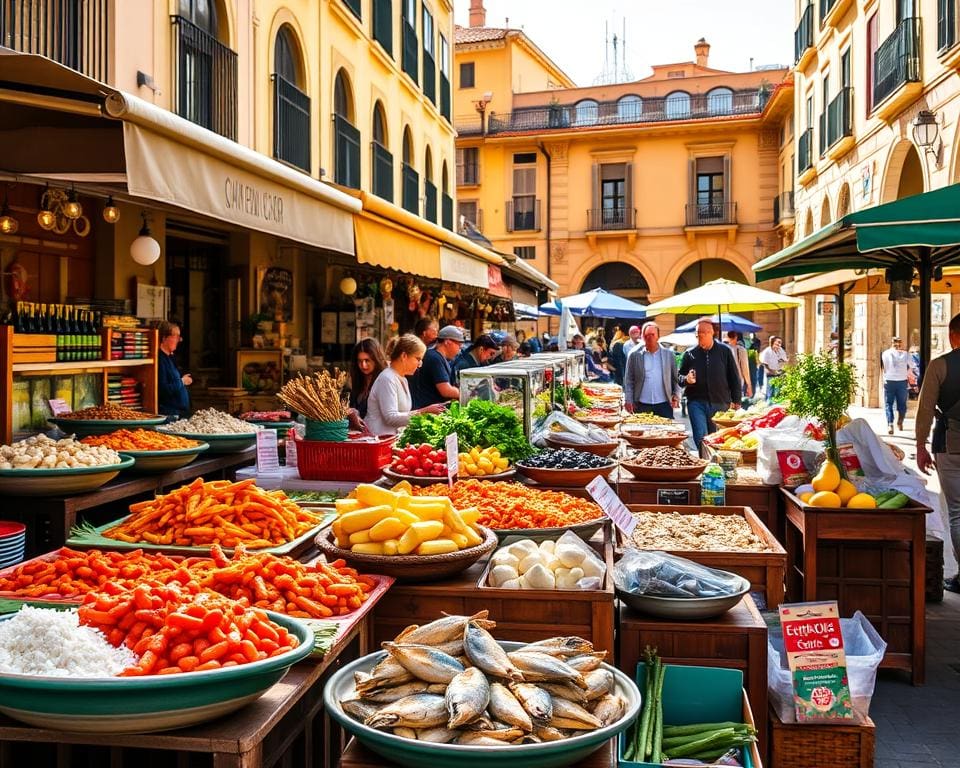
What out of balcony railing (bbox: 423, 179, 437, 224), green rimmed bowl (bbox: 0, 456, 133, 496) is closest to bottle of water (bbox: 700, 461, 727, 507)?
green rimmed bowl (bbox: 0, 456, 133, 496)

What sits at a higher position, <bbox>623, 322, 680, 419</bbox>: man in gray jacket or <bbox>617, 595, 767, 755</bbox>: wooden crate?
<bbox>623, 322, 680, 419</bbox>: man in gray jacket

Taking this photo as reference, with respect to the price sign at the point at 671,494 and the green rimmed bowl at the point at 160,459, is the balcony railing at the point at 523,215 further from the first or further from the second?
the green rimmed bowl at the point at 160,459

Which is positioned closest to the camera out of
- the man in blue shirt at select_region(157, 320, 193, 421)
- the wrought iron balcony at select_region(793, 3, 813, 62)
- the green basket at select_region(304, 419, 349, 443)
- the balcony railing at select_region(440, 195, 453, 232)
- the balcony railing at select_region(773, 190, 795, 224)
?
the green basket at select_region(304, 419, 349, 443)

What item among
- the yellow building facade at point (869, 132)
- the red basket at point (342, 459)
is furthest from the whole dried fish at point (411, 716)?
the yellow building facade at point (869, 132)

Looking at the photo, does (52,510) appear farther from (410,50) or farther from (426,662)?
(410,50)

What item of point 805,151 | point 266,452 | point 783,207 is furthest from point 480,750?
point 783,207

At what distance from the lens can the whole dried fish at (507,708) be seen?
2.06 metres

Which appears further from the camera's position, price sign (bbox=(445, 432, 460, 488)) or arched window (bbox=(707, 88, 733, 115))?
arched window (bbox=(707, 88, 733, 115))

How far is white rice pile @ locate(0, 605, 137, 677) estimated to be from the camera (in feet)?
6.69

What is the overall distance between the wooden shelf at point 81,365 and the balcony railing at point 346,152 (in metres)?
6.57

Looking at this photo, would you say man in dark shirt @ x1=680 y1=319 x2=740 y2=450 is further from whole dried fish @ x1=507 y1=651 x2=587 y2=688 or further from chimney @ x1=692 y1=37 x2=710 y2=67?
chimney @ x1=692 y1=37 x2=710 y2=67

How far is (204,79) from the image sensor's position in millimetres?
9594

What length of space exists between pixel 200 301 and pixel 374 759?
945 centimetres

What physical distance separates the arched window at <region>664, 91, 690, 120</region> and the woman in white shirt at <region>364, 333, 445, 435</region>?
34.2 m
